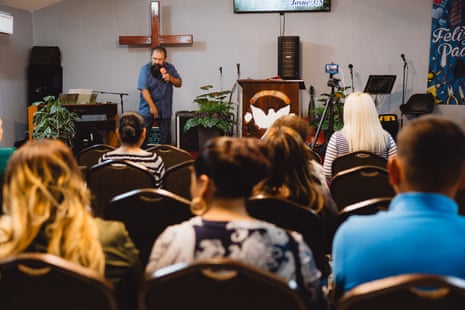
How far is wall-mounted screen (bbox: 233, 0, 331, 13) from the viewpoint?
860 cm

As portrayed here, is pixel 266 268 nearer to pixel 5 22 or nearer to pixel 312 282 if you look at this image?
pixel 312 282

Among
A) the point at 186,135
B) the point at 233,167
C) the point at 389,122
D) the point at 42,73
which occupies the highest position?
the point at 42,73

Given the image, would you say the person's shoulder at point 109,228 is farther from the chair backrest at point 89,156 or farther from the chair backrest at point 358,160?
the chair backrest at point 89,156

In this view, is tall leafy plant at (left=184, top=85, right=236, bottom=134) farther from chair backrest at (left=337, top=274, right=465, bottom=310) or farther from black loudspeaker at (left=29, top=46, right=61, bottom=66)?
chair backrest at (left=337, top=274, right=465, bottom=310)

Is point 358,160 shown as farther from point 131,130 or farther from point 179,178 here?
point 131,130

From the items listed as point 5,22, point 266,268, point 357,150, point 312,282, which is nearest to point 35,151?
point 266,268

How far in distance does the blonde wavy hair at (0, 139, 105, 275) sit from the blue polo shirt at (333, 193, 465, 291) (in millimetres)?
687

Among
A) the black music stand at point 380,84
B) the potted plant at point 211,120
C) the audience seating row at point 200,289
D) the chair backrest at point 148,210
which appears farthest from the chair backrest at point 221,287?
the black music stand at point 380,84

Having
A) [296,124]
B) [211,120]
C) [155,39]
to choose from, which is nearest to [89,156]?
[296,124]

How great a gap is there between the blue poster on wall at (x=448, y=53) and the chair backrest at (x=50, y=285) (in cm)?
837

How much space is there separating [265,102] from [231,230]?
5060 mm

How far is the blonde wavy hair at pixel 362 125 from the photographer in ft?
11.8

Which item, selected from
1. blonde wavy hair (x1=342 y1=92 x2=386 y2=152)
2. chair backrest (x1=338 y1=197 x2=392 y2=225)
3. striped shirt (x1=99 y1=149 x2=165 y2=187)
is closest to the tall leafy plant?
blonde wavy hair (x1=342 y1=92 x2=386 y2=152)

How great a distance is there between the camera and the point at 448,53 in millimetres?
8680
